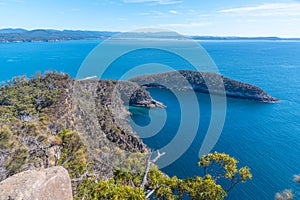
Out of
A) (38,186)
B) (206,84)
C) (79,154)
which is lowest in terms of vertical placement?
(206,84)

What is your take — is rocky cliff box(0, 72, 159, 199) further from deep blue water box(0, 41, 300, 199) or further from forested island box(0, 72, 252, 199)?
deep blue water box(0, 41, 300, 199)

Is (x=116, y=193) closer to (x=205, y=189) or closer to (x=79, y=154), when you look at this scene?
(x=205, y=189)

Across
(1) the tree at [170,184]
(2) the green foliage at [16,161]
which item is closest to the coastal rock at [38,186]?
(1) the tree at [170,184]

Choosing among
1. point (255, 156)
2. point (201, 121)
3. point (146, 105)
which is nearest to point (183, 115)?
point (201, 121)

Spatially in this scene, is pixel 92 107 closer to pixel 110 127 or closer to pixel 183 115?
pixel 110 127

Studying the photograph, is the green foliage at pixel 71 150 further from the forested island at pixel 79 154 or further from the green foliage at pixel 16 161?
the green foliage at pixel 16 161

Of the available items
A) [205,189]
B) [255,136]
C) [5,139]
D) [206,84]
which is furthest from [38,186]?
[206,84]
